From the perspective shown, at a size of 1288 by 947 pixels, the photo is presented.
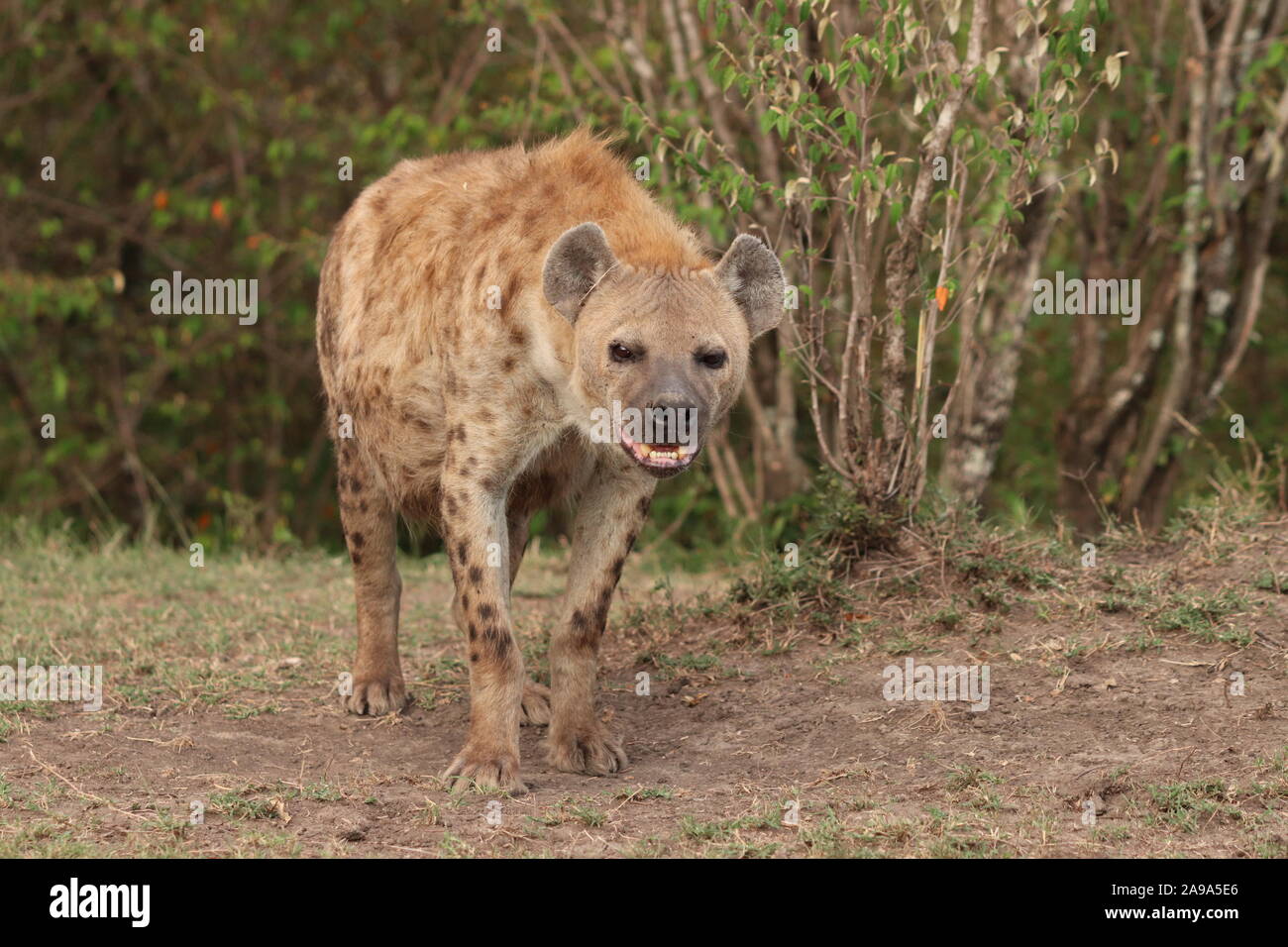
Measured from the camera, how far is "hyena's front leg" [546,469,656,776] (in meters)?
4.48

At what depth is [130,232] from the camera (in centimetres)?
1009

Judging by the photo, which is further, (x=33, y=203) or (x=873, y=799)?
(x=33, y=203)

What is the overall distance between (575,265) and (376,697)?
1666 millimetres

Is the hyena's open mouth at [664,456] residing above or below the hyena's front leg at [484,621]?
above

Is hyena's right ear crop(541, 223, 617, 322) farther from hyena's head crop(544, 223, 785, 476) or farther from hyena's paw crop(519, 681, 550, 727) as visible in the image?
hyena's paw crop(519, 681, 550, 727)

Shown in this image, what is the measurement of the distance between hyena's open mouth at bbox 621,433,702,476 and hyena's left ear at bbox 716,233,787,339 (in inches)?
19.6

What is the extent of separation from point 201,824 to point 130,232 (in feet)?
23.4

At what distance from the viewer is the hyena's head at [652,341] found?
13.0 feet

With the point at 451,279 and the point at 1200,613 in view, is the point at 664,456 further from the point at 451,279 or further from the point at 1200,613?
the point at 1200,613

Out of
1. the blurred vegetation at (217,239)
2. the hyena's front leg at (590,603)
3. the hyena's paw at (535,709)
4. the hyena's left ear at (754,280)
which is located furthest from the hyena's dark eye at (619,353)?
the blurred vegetation at (217,239)

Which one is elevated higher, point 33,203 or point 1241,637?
point 33,203

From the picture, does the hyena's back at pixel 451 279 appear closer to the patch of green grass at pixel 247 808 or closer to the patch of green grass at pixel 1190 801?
the patch of green grass at pixel 247 808
